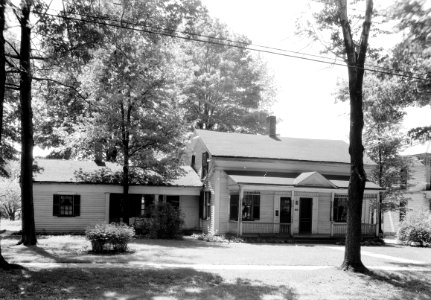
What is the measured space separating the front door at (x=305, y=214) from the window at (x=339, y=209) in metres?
1.71

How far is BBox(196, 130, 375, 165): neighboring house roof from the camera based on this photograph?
28545 mm

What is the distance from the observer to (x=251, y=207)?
2762 centimetres

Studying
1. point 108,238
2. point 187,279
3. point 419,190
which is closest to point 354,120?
point 187,279

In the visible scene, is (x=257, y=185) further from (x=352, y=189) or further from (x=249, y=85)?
(x=249, y=85)

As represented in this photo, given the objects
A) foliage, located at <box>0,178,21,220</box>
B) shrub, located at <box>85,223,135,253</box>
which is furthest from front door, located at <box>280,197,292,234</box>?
foliage, located at <box>0,178,21,220</box>

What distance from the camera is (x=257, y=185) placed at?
83.8 feet

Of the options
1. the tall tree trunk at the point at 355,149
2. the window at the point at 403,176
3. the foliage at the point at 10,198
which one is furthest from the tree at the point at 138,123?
the window at the point at 403,176

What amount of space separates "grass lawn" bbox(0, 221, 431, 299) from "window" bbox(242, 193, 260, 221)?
30.0 ft

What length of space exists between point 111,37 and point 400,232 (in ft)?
68.4

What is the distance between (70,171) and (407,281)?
2134 cm

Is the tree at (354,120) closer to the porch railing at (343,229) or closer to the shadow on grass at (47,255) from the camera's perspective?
the shadow on grass at (47,255)

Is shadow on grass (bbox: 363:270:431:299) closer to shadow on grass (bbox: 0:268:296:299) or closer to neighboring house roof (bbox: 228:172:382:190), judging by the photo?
shadow on grass (bbox: 0:268:296:299)

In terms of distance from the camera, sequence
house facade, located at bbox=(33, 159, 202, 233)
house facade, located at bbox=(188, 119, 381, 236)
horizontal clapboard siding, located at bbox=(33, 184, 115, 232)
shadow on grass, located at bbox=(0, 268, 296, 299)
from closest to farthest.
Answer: shadow on grass, located at bbox=(0, 268, 296, 299) → horizontal clapboard siding, located at bbox=(33, 184, 115, 232) → house facade, located at bbox=(33, 159, 202, 233) → house facade, located at bbox=(188, 119, 381, 236)

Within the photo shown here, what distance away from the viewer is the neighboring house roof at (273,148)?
93.7 feet
